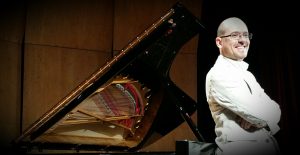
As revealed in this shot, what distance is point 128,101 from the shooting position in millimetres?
3240

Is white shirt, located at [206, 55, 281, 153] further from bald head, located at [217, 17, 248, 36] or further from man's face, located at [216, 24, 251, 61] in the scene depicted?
bald head, located at [217, 17, 248, 36]

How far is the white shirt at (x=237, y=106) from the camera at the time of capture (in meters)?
2.11

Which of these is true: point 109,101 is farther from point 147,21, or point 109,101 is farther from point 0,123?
point 147,21

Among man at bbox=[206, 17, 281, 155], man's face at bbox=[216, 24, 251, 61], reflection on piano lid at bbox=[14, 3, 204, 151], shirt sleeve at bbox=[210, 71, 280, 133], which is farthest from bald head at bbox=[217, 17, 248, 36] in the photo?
reflection on piano lid at bbox=[14, 3, 204, 151]

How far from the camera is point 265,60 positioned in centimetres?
423

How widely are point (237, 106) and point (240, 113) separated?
0.13ft

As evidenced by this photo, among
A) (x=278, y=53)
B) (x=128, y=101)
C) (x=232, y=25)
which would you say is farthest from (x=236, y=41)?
(x=278, y=53)

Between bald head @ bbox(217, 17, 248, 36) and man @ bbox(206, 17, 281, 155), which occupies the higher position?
bald head @ bbox(217, 17, 248, 36)

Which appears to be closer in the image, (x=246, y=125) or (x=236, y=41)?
(x=246, y=125)

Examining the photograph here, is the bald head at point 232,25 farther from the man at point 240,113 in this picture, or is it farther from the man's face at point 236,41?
the man at point 240,113

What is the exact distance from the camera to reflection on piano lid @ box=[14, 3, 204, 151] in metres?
2.65

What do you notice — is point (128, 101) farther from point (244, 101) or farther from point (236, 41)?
point (244, 101)

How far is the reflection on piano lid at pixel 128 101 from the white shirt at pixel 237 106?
64 cm

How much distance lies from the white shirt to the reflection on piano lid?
636mm
